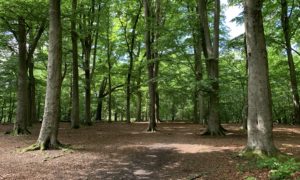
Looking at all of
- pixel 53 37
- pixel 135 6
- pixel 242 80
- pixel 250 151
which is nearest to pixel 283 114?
pixel 242 80

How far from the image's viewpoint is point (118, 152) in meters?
10.2

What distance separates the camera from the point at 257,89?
27.7ft

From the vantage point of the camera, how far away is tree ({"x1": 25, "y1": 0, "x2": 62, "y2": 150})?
10203 mm

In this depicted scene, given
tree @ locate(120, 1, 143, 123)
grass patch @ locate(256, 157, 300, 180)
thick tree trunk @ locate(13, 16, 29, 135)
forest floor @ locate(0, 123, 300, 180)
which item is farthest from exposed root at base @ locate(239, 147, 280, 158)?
tree @ locate(120, 1, 143, 123)

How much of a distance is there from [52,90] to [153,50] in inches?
407

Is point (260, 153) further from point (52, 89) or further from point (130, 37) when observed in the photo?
point (130, 37)

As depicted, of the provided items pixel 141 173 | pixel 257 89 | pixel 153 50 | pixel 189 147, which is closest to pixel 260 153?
pixel 257 89

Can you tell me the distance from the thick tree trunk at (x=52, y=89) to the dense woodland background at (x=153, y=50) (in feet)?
11.0

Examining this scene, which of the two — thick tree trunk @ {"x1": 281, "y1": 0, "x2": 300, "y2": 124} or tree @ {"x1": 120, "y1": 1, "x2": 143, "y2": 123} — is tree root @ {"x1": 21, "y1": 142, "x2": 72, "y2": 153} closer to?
thick tree trunk @ {"x1": 281, "y1": 0, "x2": 300, "y2": 124}

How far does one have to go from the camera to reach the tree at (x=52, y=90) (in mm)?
10203

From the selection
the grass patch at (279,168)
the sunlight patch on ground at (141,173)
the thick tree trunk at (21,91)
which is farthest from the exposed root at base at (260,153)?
the thick tree trunk at (21,91)

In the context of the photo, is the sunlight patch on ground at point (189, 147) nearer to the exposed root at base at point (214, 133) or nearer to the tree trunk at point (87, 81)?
the exposed root at base at point (214, 133)

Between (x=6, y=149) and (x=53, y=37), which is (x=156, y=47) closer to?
(x=53, y=37)

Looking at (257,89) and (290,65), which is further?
(290,65)
